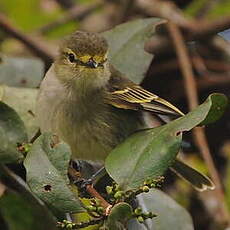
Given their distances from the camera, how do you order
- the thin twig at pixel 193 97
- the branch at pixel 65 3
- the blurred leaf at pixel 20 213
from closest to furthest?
the blurred leaf at pixel 20 213 → the thin twig at pixel 193 97 → the branch at pixel 65 3

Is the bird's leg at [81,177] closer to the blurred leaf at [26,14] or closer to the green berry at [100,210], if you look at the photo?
the green berry at [100,210]

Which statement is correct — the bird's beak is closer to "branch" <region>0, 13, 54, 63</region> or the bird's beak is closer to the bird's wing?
the bird's wing

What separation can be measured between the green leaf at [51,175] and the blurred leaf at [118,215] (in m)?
0.14

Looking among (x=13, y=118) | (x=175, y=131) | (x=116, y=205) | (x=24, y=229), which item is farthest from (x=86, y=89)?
(x=116, y=205)

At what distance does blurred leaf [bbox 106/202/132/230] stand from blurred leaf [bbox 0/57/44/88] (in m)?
1.25

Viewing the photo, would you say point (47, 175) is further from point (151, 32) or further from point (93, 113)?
point (151, 32)

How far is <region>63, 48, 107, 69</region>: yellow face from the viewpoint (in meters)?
2.55

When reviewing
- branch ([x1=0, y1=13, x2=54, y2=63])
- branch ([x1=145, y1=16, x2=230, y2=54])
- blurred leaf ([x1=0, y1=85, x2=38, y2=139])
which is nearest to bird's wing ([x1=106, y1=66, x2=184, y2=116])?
blurred leaf ([x1=0, y1=85, x2=38, y2=139])

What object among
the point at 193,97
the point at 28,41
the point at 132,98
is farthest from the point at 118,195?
the point at 28,41

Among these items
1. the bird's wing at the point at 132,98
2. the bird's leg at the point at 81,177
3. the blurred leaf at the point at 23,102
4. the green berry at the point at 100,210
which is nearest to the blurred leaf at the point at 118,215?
the green berry at the point at 100,210

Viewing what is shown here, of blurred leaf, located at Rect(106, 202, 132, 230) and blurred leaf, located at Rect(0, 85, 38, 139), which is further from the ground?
blurred leaf, located at Rect(106, 202, 132, 230)

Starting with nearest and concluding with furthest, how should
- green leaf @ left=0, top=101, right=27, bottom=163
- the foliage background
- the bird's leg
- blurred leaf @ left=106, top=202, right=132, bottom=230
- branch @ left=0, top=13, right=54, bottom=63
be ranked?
blurred leaf @ left=106, top=202, right=132, bottom=230
the bird's leg
green leaf @ left=0, top=101, right=27, bottom=163
branch @ left=0, top=13, right=54, bottom=63
the foliage background

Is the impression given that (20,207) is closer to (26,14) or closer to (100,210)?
(100,210)

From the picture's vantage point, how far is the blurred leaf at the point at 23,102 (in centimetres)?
255
